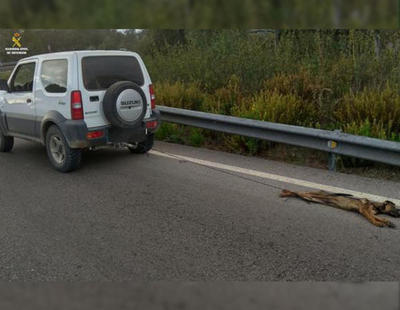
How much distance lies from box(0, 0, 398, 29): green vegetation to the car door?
552 centimetres

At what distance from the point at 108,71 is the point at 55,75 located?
84 cm

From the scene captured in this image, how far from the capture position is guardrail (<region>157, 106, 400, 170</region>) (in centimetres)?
463

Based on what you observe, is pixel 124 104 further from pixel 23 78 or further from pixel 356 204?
pixel 356 204

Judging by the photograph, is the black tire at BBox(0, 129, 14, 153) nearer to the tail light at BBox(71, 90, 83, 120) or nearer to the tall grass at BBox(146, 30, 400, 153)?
the tail light at BBox(71, 90, 83, 120)

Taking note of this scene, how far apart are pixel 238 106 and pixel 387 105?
294cm

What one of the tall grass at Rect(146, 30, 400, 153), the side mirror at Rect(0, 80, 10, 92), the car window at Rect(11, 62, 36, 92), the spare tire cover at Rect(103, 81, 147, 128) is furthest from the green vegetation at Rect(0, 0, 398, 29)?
the side mirror at Rect(0, 80, 10, 92)

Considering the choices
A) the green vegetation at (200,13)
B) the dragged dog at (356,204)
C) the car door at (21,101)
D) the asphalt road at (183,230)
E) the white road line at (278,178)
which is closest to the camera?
the green vegetation at (200,13)

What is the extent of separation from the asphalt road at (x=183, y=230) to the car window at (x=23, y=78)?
168 centimetres

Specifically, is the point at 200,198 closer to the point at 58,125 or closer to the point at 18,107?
the point at 58,125

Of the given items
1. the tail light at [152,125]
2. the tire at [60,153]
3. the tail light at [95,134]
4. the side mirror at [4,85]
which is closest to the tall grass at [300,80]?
the tail light at [152,125]

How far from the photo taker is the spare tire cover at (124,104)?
518cm

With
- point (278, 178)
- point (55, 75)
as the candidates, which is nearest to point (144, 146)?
point (55, 75)

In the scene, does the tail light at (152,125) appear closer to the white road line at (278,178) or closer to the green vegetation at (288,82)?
the white road line at (278,178)

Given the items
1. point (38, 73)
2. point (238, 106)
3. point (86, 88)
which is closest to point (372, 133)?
point (238, 106)
